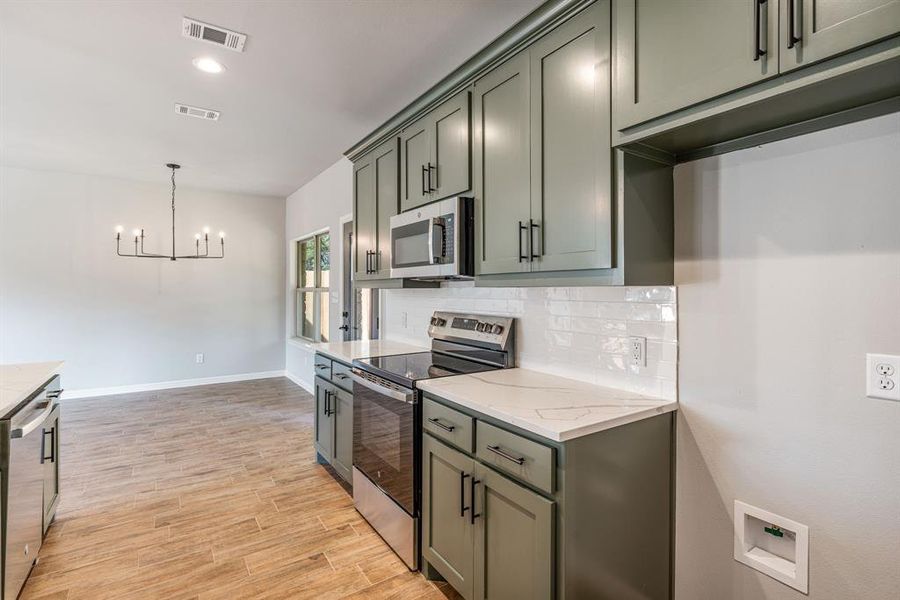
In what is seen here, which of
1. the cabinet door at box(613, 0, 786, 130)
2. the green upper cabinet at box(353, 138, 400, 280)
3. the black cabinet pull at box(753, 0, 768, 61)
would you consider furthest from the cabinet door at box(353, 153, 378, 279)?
the black cabinet pull at box(753, 0, 768, 61)

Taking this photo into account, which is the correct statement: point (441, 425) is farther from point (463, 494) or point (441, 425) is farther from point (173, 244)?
point (173, 244)

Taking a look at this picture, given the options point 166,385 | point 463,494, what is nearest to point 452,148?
point 463,494

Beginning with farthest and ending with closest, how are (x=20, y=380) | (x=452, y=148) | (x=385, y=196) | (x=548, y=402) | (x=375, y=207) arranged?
1. (x=375, y=207)
2. (x=385, y=196)
3. (x=452, y=148)
4. (x=20, y=380)
5. (x=548, y=402)

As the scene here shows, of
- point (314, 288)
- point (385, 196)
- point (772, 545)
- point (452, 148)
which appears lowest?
point (772, 545)

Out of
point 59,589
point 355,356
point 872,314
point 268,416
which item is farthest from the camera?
point 268,416

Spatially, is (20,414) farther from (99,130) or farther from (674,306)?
(99,130)

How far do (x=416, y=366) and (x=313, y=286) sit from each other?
3978mm

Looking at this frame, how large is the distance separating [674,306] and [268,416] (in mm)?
4301

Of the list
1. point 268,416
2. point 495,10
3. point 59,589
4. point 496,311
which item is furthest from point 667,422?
point 268,416

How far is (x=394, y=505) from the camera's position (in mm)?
2260

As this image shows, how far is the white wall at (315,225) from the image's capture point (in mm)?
4801

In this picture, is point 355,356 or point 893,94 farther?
point 355,356

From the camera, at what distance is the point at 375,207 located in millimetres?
3213

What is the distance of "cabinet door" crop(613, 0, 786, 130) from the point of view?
3.72 ft
